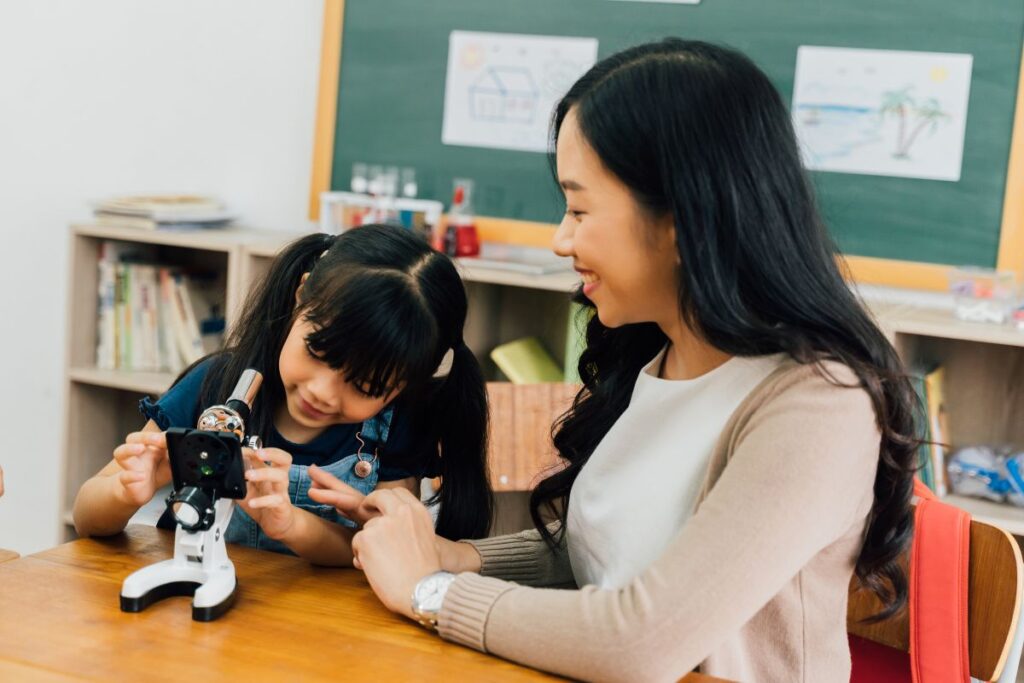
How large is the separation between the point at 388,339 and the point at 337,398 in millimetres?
95

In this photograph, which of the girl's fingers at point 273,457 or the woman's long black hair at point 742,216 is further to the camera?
the girl's fingers at point 273,457

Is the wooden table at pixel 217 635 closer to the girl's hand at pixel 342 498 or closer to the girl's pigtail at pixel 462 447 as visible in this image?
the girl's hand at pixel 342 498

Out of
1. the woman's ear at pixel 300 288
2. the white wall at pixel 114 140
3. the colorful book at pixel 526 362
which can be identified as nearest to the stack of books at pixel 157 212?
the white wall at pixel 114 140

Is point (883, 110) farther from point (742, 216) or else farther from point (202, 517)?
point (202, 517)

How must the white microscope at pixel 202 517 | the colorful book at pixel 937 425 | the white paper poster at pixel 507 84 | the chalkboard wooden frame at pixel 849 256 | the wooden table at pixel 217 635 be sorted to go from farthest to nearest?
the white paper poster at pixel 507 84
the chalkboard wooden frame at pixel 849 256
the colorful book at pixel 937 425
the white microscope at pixel 202 517
the wooden table at pixel 217 635

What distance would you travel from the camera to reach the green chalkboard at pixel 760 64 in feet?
8.85

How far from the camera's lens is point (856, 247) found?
9.36ft

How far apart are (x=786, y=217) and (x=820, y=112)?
5.93 ft

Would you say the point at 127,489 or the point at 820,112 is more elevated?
the point at 820,112

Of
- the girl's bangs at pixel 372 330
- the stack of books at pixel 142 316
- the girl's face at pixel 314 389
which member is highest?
the girl's bangs at pixel 372 330

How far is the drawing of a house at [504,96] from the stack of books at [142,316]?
0.95 meters

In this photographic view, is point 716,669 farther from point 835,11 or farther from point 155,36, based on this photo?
point 155,36

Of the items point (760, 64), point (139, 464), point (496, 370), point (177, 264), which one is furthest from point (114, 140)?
point (139, 464)

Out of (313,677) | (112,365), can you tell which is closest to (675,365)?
(313,677)
